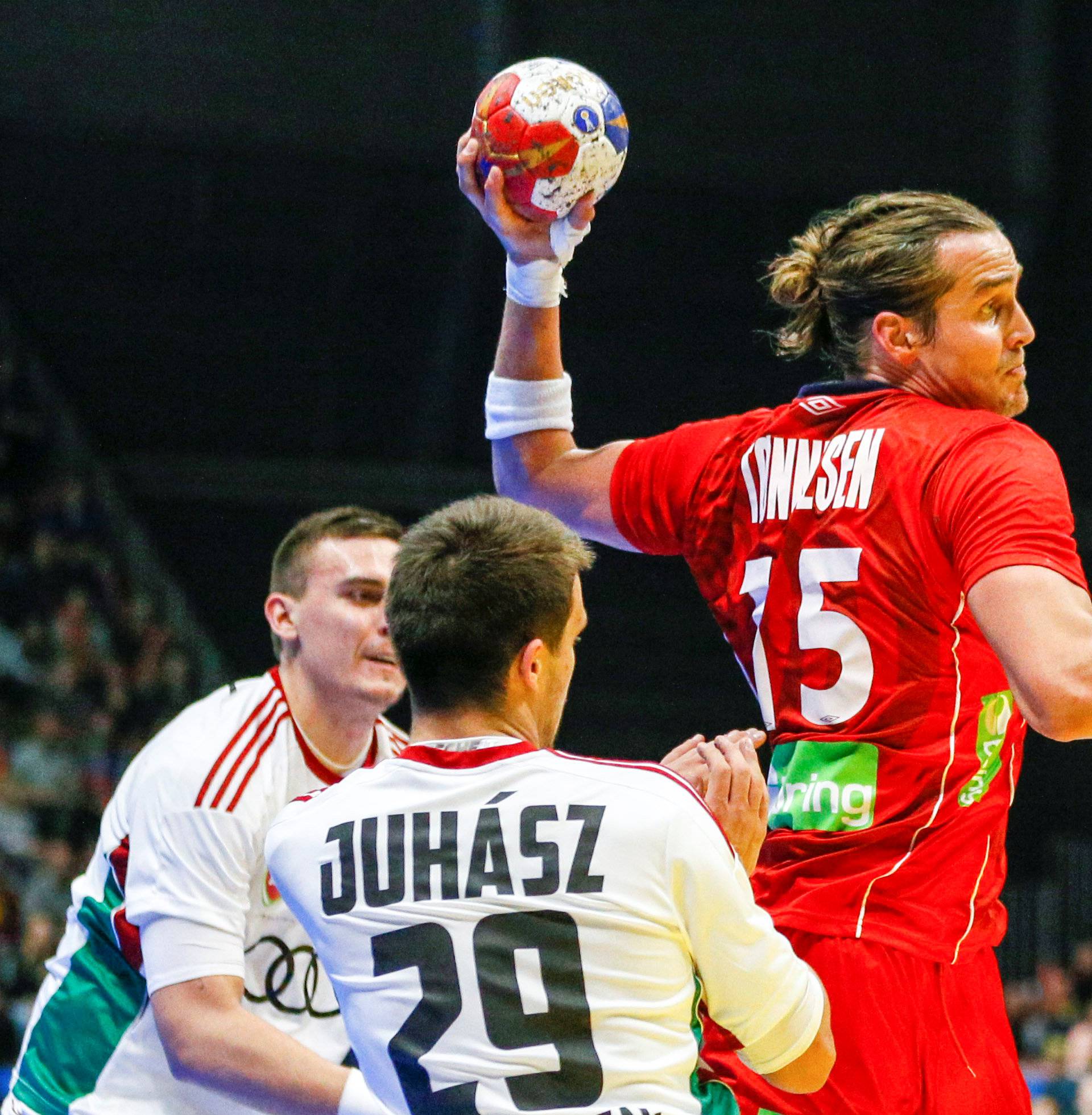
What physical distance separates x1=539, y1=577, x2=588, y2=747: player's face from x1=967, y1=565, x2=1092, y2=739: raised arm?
57 cm

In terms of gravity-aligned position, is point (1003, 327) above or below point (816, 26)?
below

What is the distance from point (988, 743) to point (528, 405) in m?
1.08

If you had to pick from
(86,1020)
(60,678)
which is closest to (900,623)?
(86,1020)

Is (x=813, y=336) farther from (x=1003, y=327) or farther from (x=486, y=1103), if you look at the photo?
(x=486, y=1103)

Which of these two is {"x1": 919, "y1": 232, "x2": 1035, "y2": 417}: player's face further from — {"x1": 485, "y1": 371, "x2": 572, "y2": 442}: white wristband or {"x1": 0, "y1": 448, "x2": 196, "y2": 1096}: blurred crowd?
{"x1": 0, "y1": 448, "x2": 196, "y2": 1096}: blurred crowd

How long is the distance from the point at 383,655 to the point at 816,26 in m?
11.2

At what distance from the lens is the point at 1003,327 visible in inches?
100

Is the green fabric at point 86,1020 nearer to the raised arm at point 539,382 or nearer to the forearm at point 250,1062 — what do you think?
the forearm at point 250,1062

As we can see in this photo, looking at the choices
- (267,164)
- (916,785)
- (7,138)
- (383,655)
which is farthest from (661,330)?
(916,785)

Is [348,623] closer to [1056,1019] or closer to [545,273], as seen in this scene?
[545,273]

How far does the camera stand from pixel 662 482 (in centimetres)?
279

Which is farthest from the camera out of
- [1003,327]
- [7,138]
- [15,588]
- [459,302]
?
[459,302]

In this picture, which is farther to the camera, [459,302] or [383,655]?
[459,302]

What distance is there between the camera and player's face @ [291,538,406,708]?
3492mm
